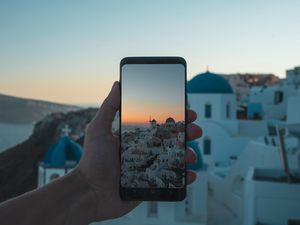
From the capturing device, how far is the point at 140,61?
7.47ft


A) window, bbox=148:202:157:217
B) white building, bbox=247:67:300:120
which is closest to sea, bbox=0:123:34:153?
white building, bbox=247:67:300:120

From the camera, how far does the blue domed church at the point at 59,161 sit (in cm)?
1059

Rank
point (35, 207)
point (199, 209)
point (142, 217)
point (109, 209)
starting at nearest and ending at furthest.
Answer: point (35, 207) → point (109, 209) → point (142, 217) → point (199, 209)

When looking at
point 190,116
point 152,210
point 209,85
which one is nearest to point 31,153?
point 209,85

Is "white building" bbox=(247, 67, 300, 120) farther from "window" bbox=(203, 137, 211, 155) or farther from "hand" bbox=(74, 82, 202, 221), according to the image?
"hand" bbox=(74, 82, 202, 221)

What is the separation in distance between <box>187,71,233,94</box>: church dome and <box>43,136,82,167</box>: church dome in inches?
354

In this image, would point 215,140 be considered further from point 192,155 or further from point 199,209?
point 192,155

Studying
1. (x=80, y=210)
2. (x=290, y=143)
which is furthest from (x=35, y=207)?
(x=290, y=143)

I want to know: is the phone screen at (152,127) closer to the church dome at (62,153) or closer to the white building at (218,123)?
the church dome at (62,153)

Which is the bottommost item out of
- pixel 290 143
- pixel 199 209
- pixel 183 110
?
pixel 199 209

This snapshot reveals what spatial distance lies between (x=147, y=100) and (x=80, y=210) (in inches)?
25.8

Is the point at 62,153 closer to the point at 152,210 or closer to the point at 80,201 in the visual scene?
the point at 152,210

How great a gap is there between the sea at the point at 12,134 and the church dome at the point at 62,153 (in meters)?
33.7

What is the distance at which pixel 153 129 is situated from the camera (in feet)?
7.66
